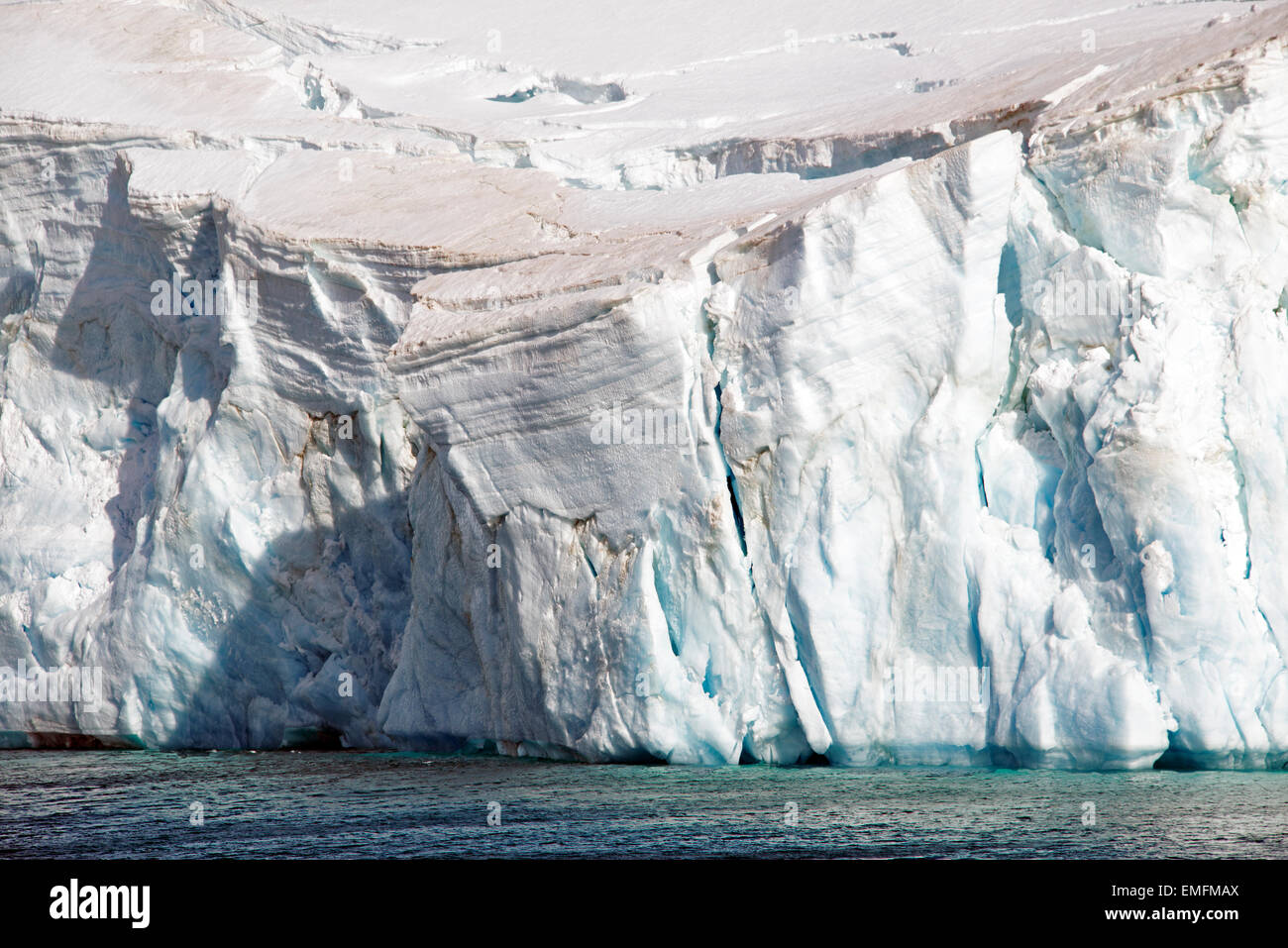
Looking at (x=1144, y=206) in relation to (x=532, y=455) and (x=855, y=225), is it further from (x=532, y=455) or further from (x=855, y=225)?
(x=532, y=455)

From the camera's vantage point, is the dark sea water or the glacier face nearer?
the dark sea water

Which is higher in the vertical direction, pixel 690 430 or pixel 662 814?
pixel 690 430

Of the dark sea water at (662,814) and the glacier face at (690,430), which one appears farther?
the glacier face at (690,430)

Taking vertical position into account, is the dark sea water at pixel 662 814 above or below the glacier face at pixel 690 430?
below

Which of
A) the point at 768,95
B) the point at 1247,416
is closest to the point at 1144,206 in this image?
the point at 1247,416
